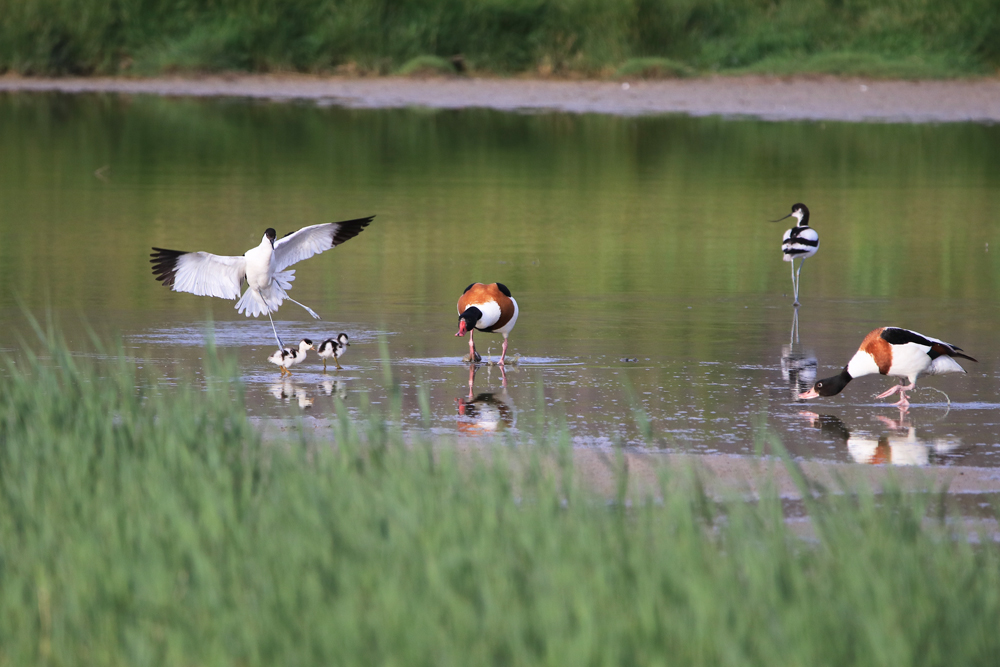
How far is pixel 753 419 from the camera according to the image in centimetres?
847

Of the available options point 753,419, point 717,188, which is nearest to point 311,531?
point 753,419

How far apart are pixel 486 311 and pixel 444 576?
5.05m

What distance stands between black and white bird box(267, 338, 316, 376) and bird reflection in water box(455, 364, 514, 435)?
0.99m

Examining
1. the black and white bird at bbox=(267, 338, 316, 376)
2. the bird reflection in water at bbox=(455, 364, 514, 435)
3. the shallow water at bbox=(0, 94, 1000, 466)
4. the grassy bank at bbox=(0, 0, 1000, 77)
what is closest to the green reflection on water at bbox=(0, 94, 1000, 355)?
the shallow water at bbox=(0, 94, 1000, 466)

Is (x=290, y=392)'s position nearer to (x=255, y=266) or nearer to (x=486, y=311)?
(x=255, y=266)

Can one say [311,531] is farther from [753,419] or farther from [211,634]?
[753,419]

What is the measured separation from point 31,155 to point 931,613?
2028 cm

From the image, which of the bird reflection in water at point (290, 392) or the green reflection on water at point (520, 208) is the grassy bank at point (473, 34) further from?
the bird reflection in water at point (290, 392)

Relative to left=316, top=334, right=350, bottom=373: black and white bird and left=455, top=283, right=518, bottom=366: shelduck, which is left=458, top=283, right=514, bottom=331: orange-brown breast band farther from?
left=316, top=334, right=350, bottom=373: black and white bird

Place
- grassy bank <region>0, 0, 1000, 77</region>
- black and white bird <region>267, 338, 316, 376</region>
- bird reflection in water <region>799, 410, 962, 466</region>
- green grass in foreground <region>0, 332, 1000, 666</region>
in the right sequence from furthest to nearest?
grassy bank <region>0, 0, 1000, 77</region> < black and white bird <region>267, 338, 316, 376</region> < bird reflection in water <region>799, 410, 962, 466</region> < green grass in foreground <region>0, 332, 1000, 666</region>

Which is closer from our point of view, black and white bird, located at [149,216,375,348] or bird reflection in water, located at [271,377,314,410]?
bird reflection in water, located at [271,377,314,410]

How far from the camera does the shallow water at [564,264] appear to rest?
883 cm

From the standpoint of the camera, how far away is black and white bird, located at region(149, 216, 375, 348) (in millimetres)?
9883

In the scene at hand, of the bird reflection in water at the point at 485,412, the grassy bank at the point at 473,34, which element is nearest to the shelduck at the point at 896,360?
the bird reflection in water at the point at 485,412
